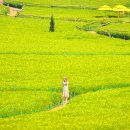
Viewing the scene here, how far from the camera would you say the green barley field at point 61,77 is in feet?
92.9

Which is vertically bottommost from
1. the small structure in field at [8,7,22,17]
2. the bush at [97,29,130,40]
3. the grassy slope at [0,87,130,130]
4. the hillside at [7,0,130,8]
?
the grassy slope at [0,87,130,130]

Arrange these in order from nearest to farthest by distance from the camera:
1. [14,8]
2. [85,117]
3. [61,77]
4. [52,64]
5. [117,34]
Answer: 1. [85,117]
2. [61,77]
3. [52,64]
4. [117,34]
5. [14,8]

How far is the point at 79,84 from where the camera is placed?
3816 cm

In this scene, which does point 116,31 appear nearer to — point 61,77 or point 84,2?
point 61,77

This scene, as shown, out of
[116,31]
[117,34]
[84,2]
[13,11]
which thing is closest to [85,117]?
[117,34]

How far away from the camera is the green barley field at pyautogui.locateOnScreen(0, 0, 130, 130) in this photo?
28328mm

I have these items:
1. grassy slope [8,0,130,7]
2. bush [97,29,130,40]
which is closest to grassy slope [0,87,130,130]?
bush [97,29,130,40]

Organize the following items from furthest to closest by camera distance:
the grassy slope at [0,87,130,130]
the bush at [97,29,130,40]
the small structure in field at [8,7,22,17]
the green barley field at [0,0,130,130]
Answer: the small structure in field at [8,7,22,17], the bush at [97,29,130,40], the green barley field at [0,0,130,130], the grassy slope at [0,87,130,130]

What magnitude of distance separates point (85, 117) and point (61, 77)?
12.8 meters

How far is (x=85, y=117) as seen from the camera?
28.5 m

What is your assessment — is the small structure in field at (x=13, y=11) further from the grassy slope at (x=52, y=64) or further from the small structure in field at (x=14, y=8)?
the grassy slope at (x=52, y=64)

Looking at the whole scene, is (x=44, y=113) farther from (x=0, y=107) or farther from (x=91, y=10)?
(x=91, y=10)

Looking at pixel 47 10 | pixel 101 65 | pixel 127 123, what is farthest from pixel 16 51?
pixel 47 10

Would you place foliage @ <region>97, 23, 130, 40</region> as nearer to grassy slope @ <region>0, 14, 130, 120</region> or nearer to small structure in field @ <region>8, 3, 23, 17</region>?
grassy slope @ <region>0, 14, 130, 120</region>
